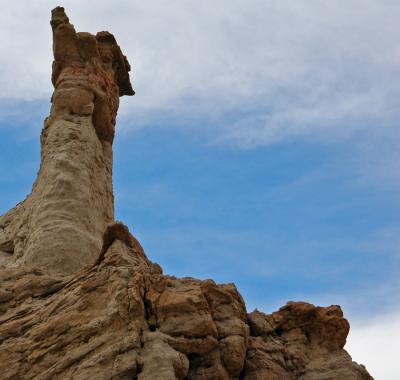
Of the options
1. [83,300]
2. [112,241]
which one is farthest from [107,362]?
[112,241]

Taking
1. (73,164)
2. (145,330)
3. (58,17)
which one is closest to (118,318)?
(145,330)

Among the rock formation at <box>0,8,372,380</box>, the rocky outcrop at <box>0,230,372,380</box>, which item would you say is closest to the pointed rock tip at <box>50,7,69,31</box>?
the rock formation at <box>0,8,372,380</box>

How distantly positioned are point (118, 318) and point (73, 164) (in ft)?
29.5

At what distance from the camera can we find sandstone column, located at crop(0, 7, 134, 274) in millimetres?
17688

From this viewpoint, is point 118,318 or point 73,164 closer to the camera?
point 118,318

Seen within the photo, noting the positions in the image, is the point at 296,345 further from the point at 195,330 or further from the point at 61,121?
the point at 61,121

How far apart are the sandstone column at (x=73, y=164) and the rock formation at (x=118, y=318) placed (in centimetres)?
5

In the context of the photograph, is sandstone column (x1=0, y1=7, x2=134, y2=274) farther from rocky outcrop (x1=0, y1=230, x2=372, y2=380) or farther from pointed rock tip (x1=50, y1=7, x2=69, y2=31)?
rocky outcrop (x1=0, y1=230, x2=372, y2=380)

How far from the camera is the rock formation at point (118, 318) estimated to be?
12328mm

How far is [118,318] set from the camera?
1255cm

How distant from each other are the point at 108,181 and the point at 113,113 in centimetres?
402

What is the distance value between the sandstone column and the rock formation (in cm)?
5

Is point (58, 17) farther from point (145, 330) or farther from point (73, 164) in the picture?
point (145, 330)

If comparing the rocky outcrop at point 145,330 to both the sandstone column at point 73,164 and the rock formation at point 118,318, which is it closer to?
the rock formation at point 118,318
